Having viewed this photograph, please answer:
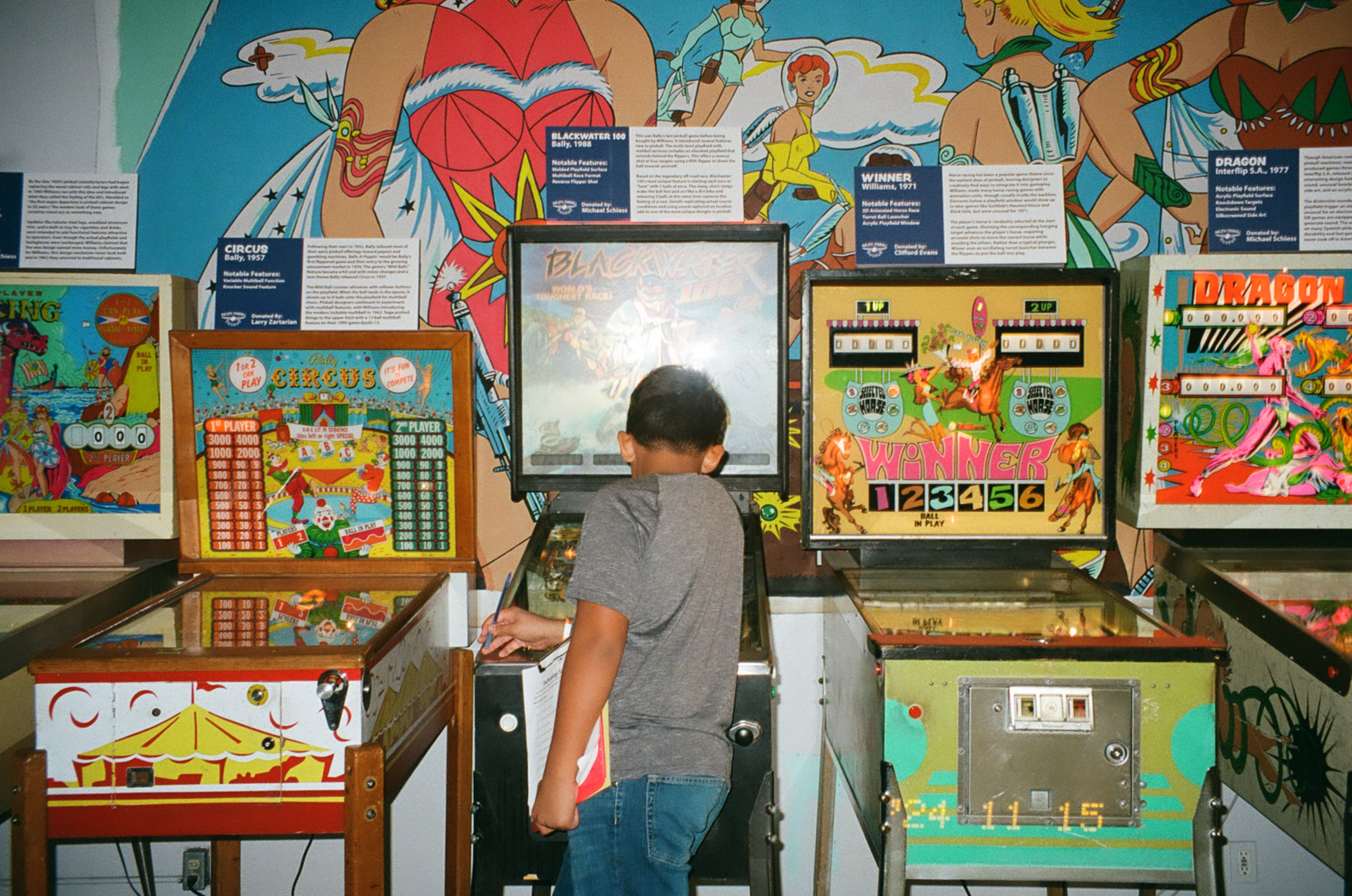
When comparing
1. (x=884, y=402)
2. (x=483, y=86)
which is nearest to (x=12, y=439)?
(x=483, y=86)

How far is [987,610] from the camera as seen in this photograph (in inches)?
74.6

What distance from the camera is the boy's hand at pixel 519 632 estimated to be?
1.59m

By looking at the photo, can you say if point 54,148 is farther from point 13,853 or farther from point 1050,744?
point 1050,744

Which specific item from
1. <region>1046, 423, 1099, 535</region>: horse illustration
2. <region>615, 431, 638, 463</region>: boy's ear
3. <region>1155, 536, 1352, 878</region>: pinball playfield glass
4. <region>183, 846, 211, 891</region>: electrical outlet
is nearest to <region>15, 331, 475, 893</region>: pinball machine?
<region>183, 846, 211, 891</region>: electrical outlet

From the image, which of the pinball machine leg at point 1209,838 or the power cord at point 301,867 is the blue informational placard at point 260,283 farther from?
the pinball machine leg at point 1209,838

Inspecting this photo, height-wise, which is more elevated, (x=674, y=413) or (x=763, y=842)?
(x=674, y=413)

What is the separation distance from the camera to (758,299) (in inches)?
86.0

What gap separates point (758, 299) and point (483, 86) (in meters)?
1.07

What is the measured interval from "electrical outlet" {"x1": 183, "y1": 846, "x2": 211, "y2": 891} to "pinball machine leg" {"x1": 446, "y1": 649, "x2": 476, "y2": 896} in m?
0.97

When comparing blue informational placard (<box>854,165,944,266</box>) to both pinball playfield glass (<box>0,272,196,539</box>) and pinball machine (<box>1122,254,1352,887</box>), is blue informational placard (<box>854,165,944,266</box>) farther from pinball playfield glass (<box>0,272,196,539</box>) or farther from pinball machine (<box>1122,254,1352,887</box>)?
pinball playfield glass (<box>0,272,196,539</box>)

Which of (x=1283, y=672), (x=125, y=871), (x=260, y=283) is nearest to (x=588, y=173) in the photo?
(x=260, y=283)

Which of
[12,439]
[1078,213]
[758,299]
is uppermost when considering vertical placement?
[1078,213]

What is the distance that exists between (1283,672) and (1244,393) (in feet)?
2.37

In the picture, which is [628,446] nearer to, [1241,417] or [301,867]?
[1241,417]
